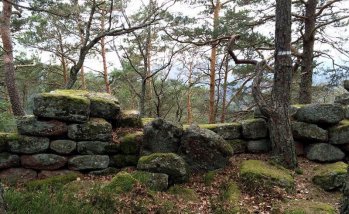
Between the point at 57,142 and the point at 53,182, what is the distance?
89 cm

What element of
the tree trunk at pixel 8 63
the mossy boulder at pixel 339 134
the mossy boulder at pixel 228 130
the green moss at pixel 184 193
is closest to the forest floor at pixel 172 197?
the green moss at pixel 184 193

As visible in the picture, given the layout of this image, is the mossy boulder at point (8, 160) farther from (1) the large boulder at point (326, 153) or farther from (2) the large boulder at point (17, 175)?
(1) the large boulder at point (326, 153)

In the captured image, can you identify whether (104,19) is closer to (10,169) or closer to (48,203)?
(10,169)

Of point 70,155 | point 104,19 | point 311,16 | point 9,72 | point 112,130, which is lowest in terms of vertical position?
point 70,155

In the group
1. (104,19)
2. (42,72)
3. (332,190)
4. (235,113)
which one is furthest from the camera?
(42,72)

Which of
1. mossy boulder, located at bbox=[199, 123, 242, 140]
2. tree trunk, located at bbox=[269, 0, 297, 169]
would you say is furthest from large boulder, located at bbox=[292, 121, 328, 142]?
mossy boulder, located at bbox=[199, 123, 242, 140]

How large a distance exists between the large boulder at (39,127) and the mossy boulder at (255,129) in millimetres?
4381

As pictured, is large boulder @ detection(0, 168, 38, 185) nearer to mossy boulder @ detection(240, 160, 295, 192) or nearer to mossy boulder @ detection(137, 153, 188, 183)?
mossy boulder @ detection(137, 153, 188, 183)

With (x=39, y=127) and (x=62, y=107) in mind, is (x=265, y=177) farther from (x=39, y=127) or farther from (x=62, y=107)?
(x=39, y=127)

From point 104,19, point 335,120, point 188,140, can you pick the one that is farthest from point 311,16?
point 104,19

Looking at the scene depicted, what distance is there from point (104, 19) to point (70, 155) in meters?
12.7

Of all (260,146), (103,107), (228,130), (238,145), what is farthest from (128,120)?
(260,146)

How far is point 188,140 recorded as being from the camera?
23.1ft

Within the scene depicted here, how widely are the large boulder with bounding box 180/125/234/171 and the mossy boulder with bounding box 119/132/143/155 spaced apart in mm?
1028
